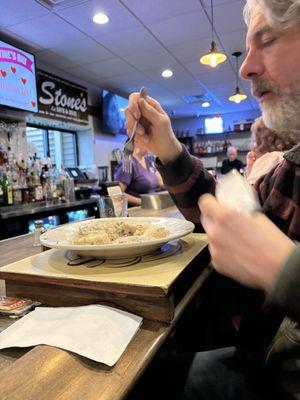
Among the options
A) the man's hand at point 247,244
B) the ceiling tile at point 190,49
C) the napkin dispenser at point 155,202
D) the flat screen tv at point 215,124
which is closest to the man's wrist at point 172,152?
the man's hand at point 247,244

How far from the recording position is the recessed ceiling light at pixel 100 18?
10.1 feet

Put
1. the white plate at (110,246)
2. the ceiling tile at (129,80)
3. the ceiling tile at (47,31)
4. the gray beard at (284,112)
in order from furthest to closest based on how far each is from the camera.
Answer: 1. the ceiling tile at (129,80)
2. the ceiling tile at (47,31)
3. the gray beard at (284,112)
4. the white plate at (110,246)

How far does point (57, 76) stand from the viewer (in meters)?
4.54

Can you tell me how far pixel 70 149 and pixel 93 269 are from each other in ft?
17.4

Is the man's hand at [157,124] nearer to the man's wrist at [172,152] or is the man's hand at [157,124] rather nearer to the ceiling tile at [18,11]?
the man's wrist at [172,152]

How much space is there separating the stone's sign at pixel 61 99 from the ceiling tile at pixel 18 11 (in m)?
1.07

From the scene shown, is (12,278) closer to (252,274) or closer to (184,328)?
(252,274)

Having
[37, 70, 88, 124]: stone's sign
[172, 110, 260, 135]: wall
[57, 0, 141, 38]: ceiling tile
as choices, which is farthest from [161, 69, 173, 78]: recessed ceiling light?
[172, 110, 260, 135]: wall

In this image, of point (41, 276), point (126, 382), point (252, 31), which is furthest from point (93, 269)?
point (252, 31)

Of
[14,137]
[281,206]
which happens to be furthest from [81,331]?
[14,137]

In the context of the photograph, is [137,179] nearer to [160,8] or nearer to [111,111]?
[160,8]

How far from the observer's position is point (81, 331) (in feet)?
1.56

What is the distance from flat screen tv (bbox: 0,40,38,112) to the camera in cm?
333

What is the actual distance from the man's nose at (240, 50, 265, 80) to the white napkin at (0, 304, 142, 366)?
663mm
